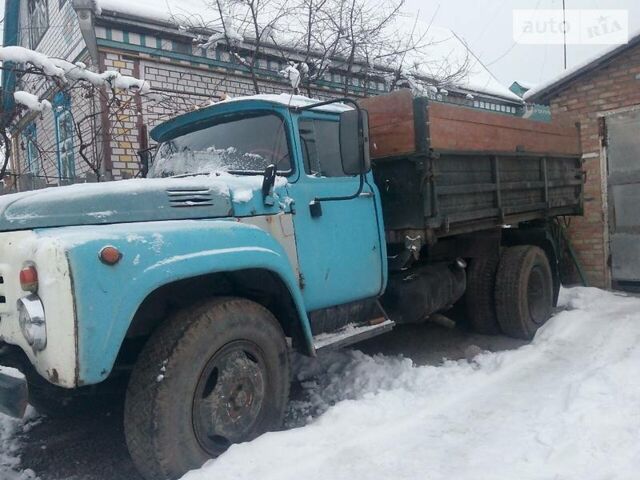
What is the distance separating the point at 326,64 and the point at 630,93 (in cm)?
438

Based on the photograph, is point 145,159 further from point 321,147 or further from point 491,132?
point 491,132

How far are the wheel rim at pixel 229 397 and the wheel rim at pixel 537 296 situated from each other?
3.78 m

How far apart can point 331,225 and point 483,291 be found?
2.54m

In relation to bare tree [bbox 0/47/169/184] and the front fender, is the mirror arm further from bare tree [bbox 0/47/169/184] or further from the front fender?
bare tree [bbox 0/47/169/184]

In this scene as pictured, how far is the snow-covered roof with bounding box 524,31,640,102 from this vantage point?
7.49 metres

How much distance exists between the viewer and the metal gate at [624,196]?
25.2 ft

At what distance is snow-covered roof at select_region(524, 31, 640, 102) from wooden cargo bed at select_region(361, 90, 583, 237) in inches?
102

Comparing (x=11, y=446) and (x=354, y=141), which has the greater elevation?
(x=354, y=141)

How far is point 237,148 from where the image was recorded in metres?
3.80

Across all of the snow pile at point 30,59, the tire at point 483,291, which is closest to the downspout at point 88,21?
the snow pile at point 30,59

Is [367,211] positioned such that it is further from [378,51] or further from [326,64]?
[378,51]

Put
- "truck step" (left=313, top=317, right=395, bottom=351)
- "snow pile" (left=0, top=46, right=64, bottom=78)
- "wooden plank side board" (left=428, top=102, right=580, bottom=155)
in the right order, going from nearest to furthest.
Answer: "truck step" (left=313, top=317, right=395, bottom=351) → "wooden plank side board" (left=428, top=102, right=580, bottom=155) → "snow pile" (left=0, top=46, right=64, bottom=78)

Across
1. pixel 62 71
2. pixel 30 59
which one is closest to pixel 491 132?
pixel 62 71

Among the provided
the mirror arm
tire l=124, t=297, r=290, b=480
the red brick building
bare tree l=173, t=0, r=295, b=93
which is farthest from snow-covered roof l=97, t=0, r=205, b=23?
tire l=124, t=297, r=290, b=480
